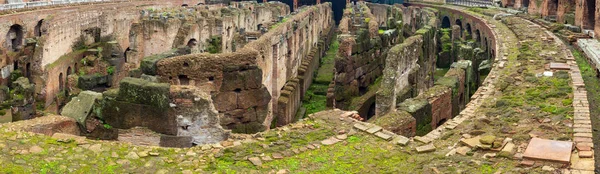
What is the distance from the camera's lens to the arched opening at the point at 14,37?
2305cm

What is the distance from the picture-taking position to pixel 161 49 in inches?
765

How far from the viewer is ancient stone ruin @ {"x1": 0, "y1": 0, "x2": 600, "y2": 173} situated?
8047 mm

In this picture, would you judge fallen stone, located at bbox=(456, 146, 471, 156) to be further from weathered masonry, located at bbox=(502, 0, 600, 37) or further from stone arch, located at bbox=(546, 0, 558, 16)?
stone arch, located at bbox=(546, 0, 558, 16)

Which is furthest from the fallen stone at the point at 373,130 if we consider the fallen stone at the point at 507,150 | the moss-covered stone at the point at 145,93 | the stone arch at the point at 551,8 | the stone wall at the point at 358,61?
the stone arch at the point at 551,8

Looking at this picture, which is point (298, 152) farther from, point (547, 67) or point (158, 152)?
point (547, 67)

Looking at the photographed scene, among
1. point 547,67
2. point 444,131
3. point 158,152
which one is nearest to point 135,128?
point 158,152

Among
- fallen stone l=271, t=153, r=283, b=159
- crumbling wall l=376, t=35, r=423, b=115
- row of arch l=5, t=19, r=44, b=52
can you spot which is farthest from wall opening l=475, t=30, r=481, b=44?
fallen stone l=271, t=153, r=283, b=159

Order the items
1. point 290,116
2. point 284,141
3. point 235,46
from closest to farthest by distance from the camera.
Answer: point 284,141 → point 290,116 → point 235,46

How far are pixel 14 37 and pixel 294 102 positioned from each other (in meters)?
12.5

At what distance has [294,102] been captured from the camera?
16.9 m

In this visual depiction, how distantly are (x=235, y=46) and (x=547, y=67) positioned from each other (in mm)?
7796

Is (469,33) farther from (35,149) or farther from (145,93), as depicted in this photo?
(35,149)

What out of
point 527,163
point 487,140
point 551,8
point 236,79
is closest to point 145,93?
point 236,79

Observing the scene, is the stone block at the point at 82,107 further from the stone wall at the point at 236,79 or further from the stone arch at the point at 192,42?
the stone arch at the point at 192,42
